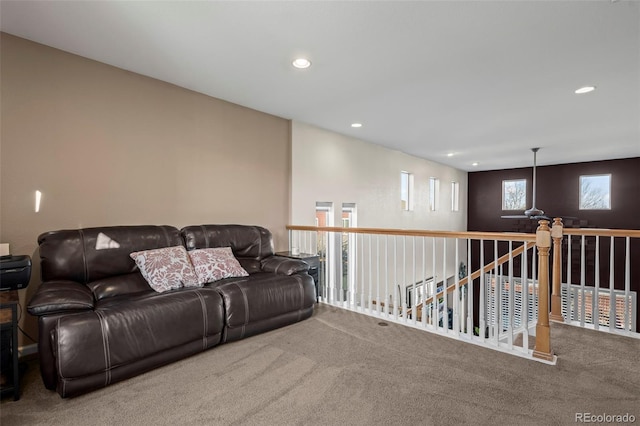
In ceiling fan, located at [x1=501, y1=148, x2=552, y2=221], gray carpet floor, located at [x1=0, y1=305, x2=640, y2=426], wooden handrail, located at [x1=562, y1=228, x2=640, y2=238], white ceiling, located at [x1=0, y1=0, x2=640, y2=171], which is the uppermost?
white ceiling, located at [x1=0, y1=0, x2=640, y2=171]

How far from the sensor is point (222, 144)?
155 inches

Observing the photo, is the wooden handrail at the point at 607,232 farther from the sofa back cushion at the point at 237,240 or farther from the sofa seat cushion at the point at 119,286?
the sofa seat cushion at the point at 119,286

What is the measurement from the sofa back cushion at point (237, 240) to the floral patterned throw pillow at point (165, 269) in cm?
37

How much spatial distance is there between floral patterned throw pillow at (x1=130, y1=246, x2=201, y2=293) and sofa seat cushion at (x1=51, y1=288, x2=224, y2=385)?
13 centimetres

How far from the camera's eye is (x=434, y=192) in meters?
8.44

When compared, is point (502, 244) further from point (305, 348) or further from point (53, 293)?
point (53, 293)

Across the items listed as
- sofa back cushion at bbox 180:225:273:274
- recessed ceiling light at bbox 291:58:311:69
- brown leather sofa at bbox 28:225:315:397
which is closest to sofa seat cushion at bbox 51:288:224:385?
brown leather sofa at bbox 28:225:315:397

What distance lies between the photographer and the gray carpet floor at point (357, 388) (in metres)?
1.76

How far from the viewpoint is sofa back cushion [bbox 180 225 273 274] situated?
3.26 m

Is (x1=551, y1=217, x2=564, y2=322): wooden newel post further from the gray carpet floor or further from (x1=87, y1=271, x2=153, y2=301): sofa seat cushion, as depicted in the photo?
(x1=87, y1=271, x2=153, y2=301): sofa seat cushion

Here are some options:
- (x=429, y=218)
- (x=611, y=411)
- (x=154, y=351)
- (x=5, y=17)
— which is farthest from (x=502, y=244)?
(x=5, y=17)

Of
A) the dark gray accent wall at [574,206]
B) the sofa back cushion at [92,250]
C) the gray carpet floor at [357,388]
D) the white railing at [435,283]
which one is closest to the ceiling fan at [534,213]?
the dark gray accent wall at [574,206]

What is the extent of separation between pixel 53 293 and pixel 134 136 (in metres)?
1.70

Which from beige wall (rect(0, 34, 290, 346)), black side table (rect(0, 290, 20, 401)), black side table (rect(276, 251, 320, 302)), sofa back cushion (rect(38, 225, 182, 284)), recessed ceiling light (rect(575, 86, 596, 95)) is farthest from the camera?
black side table (rect(276, 251, 320, 302))
